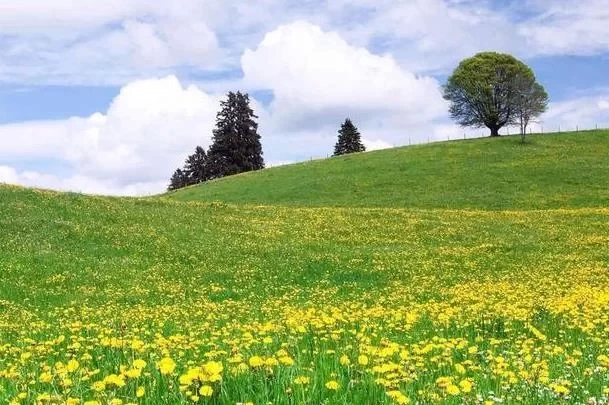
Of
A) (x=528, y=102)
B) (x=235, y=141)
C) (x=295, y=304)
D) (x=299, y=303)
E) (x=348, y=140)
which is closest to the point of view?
(x=295, y=304)

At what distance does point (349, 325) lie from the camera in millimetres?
10867

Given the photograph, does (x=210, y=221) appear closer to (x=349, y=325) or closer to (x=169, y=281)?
(x=169, y=281)

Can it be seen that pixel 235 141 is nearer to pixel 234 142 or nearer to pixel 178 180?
pixel 234 142

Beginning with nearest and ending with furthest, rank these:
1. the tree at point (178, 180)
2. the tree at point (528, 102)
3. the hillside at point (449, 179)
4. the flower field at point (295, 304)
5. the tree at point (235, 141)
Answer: the flower field at point (295, 304), the hillside at point (449, 179), the tree at point (528, 102), the tree at point (235, 141), the tree at point (178, 180)

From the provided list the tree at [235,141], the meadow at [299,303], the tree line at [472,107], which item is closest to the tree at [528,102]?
the tree line at [472,107]

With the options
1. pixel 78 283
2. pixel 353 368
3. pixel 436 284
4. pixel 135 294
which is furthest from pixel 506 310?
pixel 78 283

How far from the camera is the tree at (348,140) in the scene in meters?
114

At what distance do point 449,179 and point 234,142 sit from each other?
43.7 m

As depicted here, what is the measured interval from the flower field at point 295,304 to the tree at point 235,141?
Answer: 54.9 metres

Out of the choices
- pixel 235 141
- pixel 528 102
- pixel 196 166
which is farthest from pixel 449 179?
pixel 196 166

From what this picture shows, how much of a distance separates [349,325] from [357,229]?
28.6 meters

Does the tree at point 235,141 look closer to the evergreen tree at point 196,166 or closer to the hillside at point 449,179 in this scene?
the evergreen tree at point 196,166

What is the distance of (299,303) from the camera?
17484mm

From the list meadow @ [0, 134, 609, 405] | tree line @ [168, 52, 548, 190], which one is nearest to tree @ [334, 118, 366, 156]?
tree line @ [168, 52, 548, 190]
